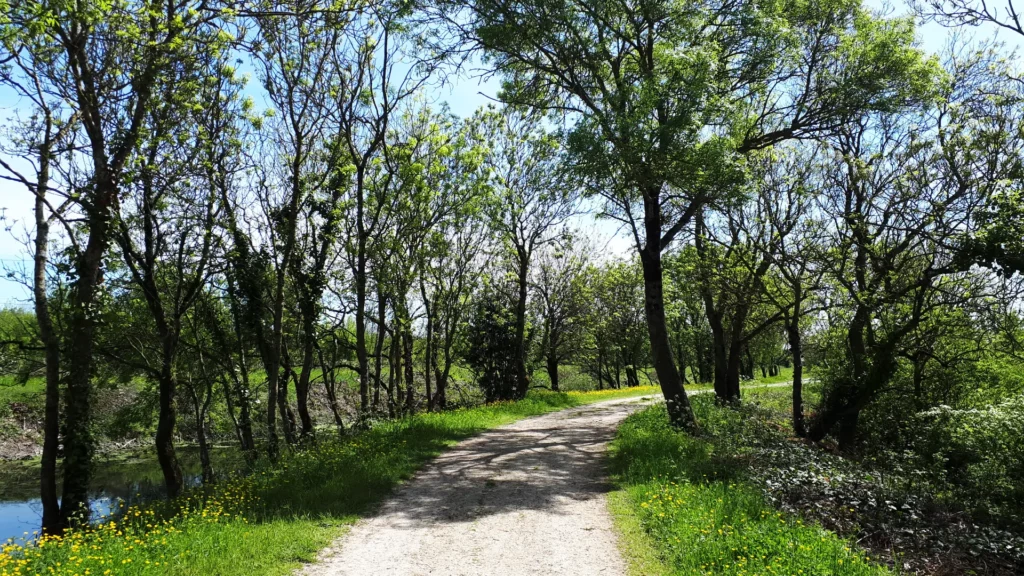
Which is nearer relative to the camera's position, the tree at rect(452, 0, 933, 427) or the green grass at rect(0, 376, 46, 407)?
the tree at rect(452, 0, 933, 427)

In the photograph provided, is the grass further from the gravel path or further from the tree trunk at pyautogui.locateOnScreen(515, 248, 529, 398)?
the tree trunk at pyautogui.locateOnScreen(515, 248, 529, 398)

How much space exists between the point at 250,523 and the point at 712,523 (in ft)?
18.3

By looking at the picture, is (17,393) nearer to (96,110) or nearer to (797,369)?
(96,110)

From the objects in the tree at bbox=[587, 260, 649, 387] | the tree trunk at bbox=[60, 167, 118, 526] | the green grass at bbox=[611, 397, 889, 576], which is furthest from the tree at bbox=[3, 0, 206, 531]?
the tree at bbox=[587, 260, 649, 387]

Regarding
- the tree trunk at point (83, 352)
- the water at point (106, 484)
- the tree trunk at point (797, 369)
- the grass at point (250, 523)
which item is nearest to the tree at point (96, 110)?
the tree trunk at point (83, 352)

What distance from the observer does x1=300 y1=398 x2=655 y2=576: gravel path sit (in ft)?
20.0

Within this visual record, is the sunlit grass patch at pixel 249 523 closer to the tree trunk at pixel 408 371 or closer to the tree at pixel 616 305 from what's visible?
the tree trunk at pixel 408 371

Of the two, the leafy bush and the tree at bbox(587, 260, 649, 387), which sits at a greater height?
the tree at bbox(587, 260, 649, 387)

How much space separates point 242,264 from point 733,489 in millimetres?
15093

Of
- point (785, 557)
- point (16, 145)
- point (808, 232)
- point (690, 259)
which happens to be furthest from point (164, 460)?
point (808, 232)

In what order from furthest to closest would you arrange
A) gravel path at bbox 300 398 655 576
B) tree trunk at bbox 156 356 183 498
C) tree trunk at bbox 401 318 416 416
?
tree trunk at bbox 401 318 416 416 < tree trunk at bbox 156 356 183 498 < gravel path at bbox 300 398 655 576

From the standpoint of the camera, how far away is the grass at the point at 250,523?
18.5 ft

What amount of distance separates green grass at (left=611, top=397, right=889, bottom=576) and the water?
1408 centimetres

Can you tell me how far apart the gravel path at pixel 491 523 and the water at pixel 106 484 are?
434 inches
